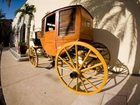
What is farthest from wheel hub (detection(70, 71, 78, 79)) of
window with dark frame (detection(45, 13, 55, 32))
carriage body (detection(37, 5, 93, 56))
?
window with dark frame (detection(45, 13, 55, 32))

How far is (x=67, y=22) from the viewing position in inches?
212

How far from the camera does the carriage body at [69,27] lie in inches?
203

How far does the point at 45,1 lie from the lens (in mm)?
12844

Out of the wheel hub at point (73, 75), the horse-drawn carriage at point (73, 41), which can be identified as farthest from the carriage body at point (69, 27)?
the wheel hub at point (73, 75)

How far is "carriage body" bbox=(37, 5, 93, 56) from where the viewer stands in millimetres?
5168

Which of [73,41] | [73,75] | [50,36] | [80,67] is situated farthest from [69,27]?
[73,75]

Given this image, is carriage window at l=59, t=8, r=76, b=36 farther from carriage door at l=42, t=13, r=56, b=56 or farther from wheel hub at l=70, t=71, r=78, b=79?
wheel hub at l=70, t=71, r=78, b=79

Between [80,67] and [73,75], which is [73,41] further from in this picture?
[73,75]

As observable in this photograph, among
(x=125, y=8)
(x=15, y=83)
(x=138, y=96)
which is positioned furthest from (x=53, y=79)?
(x=125, y=8)

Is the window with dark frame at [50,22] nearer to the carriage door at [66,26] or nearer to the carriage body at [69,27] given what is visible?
the carriage body at [69,27]

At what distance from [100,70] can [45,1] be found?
302 inches

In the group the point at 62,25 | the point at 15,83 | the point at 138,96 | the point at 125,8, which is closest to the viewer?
the point at 138,96

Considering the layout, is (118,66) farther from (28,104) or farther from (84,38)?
(28,104)

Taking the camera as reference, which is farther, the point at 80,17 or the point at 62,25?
the point at 62,25
